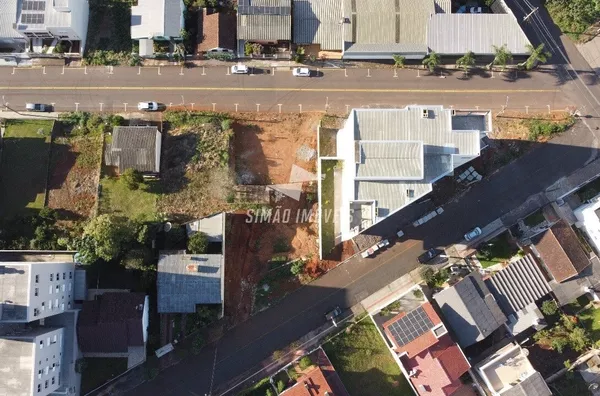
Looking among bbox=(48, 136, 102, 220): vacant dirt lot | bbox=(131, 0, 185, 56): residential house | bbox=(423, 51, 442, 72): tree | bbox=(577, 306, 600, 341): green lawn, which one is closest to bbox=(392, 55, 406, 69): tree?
bbox=(423, 51, 442, 72): tree

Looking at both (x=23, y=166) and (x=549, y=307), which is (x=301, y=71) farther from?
(x=549, y=307)

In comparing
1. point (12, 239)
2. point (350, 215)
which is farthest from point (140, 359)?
point (350, 215)

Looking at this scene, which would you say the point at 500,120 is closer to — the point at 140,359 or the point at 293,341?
the point at 293,341

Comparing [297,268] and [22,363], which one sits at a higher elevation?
[297,268]

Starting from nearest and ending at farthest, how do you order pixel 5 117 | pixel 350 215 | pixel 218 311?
pixel 350 215 < pixel 218 311 < pixel 5 117

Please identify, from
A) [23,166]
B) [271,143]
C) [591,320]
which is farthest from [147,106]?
[591,320]

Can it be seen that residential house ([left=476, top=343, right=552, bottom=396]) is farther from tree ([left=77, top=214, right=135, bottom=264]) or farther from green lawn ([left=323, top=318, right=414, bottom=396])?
tree ([left=77, top=214, right=135, bottom=264])
